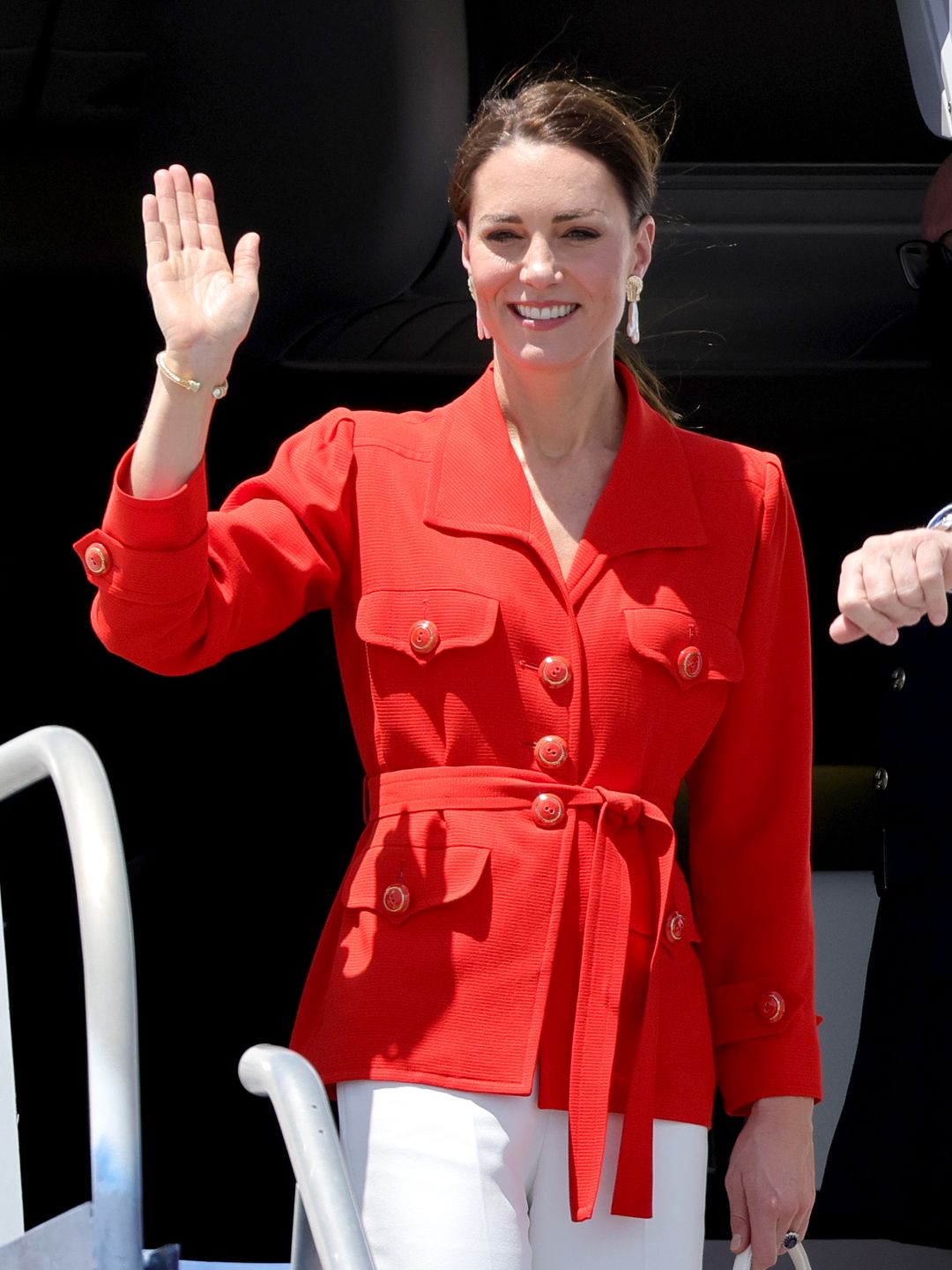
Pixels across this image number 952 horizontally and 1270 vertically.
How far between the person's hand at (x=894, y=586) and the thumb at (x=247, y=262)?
21.6 inches

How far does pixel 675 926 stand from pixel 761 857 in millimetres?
122

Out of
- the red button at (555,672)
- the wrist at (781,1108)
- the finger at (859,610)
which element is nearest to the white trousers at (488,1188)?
the wrist at (781,1108)

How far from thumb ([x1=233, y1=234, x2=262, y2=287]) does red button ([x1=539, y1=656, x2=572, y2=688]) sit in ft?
1.33

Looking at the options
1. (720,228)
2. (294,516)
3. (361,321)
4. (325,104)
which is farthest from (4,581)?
(294,516)

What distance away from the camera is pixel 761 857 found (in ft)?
5.73

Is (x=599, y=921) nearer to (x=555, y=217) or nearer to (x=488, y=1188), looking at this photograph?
(x=488, y=1188)

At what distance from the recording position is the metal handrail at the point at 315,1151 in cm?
125

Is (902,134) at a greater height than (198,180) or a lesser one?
greater

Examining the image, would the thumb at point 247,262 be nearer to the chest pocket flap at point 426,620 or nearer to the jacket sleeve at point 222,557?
the jacket sleeve at point 222,557

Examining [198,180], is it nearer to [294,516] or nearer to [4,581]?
[294,516]

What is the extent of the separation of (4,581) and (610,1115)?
1817 millimetres

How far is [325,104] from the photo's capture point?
303 centimetres

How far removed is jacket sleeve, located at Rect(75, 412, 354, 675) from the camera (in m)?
1.55

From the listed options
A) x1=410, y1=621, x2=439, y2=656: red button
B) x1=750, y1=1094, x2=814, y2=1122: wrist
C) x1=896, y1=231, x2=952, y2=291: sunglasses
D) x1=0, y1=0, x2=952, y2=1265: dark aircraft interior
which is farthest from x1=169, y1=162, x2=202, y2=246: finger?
x1=896, y1=231, x2=952, y2=291: sunglasses
